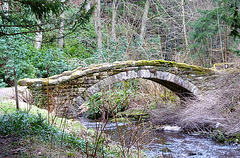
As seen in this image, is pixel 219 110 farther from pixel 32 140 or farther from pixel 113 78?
pixel 32 140

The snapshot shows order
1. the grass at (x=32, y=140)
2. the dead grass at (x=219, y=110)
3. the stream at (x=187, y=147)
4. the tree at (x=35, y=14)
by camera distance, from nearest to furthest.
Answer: the grass at (x=32, y=140), the tree at (x=35, y=14), the stream at (x=187, y=147), the dead grass at (x=219, y=110)

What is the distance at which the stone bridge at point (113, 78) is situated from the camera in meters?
8.07

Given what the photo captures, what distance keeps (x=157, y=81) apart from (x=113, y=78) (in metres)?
2.62

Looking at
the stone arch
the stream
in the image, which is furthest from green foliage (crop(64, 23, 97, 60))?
the stream

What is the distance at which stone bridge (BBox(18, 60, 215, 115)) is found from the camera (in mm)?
8070

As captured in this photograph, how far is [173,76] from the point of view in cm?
1073

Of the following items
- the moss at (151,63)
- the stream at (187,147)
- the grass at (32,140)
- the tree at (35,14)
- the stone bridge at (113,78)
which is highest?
the tree at (35,14)

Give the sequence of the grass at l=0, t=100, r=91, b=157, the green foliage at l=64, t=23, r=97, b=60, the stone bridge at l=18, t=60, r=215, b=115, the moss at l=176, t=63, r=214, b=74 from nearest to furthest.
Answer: the grass at l=0, t=100, r=91, b=157
the stone bridge at l=18, t=60, r=215, b=115
the moss at l=176, t=63, r=214, b=74
the green foliage at l=64, t=23, r=97, b=60

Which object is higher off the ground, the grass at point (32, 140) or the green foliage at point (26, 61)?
the green foliage at point (26, 61)

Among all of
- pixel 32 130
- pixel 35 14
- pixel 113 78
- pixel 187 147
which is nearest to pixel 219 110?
pixel 187 147

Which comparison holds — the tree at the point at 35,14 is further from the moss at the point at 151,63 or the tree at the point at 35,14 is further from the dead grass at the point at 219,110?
the dead grass at the point at 219,110

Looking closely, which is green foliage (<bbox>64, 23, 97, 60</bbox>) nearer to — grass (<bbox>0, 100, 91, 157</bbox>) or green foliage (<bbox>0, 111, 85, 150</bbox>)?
grass (<bbox>0, 100, 91, 157</bbox>)

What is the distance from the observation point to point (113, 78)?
9.17m

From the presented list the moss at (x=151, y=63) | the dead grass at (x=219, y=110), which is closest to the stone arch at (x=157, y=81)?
the moss at (x=151, y=63)
